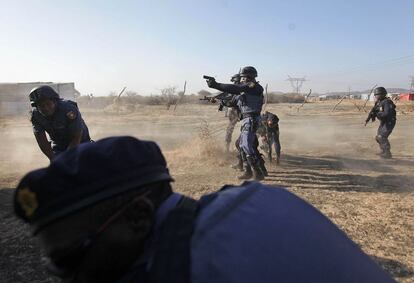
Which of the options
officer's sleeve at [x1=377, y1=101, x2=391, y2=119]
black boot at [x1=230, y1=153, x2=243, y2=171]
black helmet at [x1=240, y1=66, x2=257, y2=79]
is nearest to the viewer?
black helmet at [x1=240, y1=66, x2=257, y2=79]

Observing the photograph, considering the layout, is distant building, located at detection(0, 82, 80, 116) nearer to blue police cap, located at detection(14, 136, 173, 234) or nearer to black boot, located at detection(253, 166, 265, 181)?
black boot, located at detection(253, 166, 265, 181)

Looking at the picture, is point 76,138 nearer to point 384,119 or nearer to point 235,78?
point 235,78

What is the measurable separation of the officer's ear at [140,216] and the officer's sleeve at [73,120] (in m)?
4.65

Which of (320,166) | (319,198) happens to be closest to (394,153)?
(320,166)

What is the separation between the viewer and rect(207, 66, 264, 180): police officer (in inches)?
322

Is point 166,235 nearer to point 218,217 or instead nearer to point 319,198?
point 218,217

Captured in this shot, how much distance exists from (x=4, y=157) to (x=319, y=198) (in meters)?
9.11

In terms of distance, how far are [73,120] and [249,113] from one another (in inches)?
142

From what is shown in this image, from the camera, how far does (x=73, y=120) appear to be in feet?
18.6

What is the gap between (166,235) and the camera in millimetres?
1116

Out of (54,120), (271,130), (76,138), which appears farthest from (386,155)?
(54,120)

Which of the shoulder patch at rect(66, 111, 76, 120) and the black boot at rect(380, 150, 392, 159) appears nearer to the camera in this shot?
the shoulder patch at rect(66, 111, 76, 120)

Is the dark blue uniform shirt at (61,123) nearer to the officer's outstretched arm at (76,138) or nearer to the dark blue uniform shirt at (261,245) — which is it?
the officer's outstretched arm at (76,138)

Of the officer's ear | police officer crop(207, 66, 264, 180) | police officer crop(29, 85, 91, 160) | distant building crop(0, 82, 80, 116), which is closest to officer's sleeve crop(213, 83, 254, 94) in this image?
police officer crop(207, 66, 264, 180)
